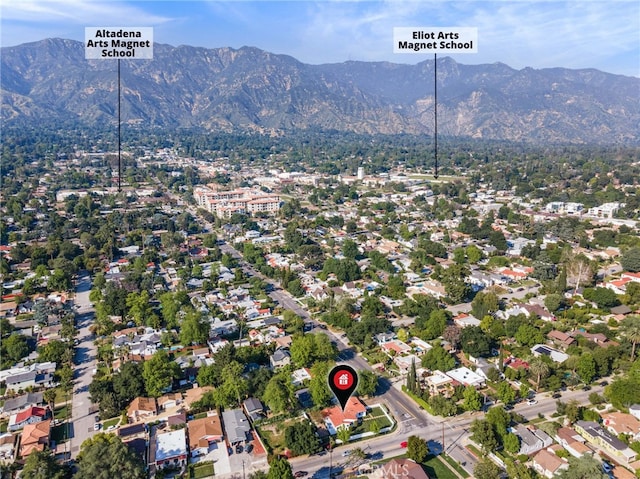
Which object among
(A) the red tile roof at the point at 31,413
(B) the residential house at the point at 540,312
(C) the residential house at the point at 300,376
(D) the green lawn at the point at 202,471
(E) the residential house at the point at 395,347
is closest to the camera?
(D) the green lawn at the point at 202,471

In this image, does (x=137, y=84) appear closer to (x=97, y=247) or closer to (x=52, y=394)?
(x=97, y=247)

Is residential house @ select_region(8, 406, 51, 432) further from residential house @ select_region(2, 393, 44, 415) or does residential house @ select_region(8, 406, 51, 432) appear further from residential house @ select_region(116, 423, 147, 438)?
residential house @ select_region(116, 423, 147, 438)

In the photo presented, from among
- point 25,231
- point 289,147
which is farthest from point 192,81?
point 25,231

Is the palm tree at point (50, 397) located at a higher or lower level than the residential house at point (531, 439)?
higher

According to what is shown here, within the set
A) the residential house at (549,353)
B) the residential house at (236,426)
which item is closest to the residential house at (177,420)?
the residential house at (236,426)

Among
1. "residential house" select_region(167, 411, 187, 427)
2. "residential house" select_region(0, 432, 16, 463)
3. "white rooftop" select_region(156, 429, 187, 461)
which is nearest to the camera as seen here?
"white rooftop" select_region(156, 429, 187, 461)

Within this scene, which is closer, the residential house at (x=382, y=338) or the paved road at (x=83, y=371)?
the paved road at (x=83, y=371)

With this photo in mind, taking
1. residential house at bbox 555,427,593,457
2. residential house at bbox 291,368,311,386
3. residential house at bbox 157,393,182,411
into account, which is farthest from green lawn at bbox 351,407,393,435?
residential house at bbox 157,393,182,411

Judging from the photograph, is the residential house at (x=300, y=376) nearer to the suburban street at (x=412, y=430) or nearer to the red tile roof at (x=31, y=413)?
the suburban street at (x=412, y=430)
